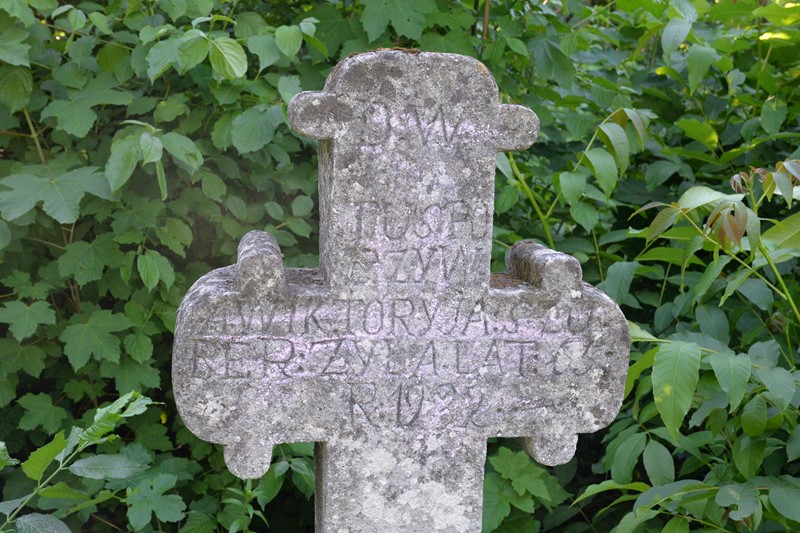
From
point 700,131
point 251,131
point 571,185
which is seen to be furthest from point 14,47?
point 700,131

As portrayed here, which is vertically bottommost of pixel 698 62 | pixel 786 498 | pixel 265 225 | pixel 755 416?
pixel 786 498

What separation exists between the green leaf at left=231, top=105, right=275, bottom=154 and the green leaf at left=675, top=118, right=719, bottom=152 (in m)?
1.30

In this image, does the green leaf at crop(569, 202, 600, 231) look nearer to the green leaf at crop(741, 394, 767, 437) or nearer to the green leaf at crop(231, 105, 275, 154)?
the green leaf at crop(741, 394, 767, 437)

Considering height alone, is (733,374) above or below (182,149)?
below

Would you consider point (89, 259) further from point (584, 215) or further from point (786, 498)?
point (786, 498)

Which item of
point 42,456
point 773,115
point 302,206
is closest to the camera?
point 42,456

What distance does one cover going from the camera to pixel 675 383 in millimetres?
2020

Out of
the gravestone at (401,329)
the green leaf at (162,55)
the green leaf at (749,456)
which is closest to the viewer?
the gravestone at (401,329)

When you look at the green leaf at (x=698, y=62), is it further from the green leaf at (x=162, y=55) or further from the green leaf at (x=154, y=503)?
the green leaf at (x=154, y=503)

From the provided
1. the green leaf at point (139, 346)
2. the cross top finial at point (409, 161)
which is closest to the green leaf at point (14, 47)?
the green leaf at point (139, 346)

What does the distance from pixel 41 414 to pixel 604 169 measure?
174 cm

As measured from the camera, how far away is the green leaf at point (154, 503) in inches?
92.6

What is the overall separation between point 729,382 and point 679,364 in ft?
0.37

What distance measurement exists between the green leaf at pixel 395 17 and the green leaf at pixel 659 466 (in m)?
1.35
